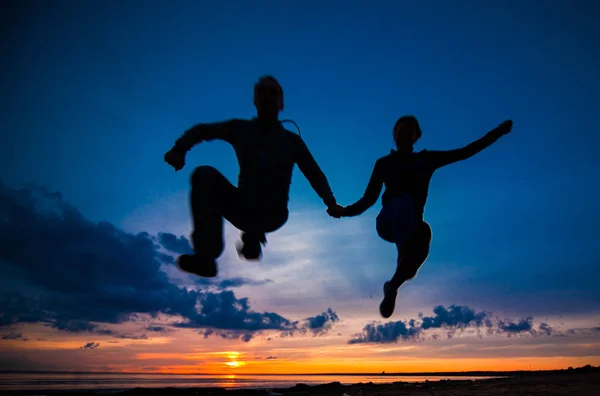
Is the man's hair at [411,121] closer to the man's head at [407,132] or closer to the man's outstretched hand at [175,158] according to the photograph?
the man's head at [407,132]

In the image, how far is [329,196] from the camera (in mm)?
4078

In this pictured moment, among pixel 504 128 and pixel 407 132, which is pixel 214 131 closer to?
pixel 407 132

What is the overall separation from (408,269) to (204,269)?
198 cm

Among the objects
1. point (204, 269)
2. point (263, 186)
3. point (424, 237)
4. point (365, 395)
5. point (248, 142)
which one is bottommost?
point (365, 395)

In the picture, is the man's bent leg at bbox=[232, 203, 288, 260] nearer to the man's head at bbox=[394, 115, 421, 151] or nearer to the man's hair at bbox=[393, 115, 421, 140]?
the man's head at bbox=[394, 115, 421, 151]

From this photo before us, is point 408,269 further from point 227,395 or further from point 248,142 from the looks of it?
point 227,395

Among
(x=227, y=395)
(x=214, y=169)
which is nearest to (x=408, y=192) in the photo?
(x=214, y=169)

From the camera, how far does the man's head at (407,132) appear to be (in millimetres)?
3967

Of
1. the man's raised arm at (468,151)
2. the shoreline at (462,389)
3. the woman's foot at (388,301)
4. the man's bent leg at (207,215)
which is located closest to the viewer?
the man's bent leg at (207,215)

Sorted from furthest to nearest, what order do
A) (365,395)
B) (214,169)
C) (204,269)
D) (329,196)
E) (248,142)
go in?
(365,395) → (329,196) → (248,142) → (214,169) → (204,269)

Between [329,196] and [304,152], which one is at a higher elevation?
[304,152]

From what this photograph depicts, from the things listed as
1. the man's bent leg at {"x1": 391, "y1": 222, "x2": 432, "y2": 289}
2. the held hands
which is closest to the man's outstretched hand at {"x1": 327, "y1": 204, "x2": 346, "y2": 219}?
the man's bent leg at {"x1": 391, "y1": 222, "x2": 432, "y2": 289}

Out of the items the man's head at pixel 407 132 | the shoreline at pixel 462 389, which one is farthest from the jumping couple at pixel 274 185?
the shoreline at pixel 462 389

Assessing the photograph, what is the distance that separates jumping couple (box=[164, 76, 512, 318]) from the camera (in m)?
3.06
